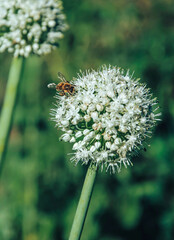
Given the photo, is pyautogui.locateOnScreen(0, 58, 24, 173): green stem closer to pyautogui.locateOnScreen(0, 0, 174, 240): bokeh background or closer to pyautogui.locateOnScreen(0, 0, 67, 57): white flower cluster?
pyautogui.locateOnScreen(0, 0, 67, 57): white flower cluster

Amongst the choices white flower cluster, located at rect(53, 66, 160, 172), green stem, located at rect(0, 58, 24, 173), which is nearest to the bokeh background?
green stem, located at rect(0, 58, 24, 173)

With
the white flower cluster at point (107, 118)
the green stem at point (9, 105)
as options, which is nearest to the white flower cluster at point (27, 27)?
the green stem at point (9, 105)

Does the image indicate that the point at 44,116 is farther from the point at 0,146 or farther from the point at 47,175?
the point at 0,146

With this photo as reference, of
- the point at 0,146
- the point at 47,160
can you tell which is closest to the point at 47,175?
the point at 47,160

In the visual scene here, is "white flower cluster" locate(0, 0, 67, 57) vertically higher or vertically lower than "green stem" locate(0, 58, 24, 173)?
higher

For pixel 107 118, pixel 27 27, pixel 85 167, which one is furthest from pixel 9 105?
pixel 85 167
